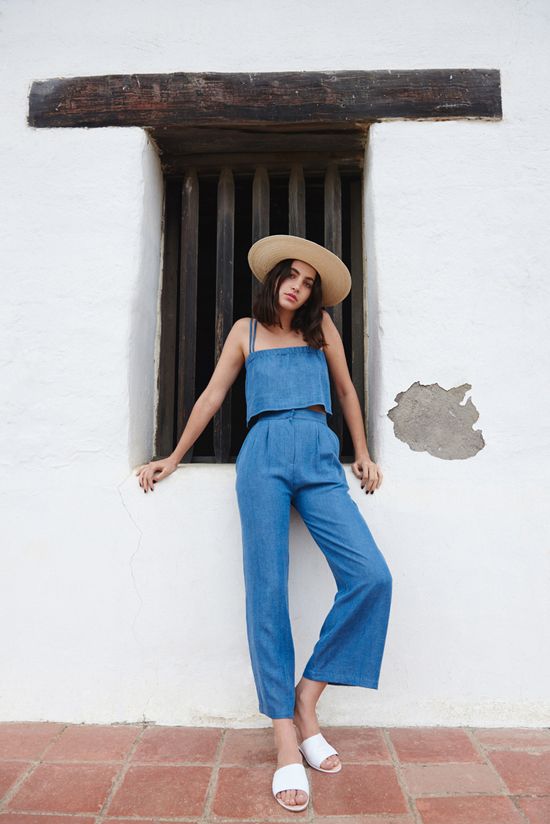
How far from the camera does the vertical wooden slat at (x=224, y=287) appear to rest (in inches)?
120

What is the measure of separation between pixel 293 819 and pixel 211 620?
87cm

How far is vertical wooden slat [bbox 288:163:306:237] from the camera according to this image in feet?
10.2

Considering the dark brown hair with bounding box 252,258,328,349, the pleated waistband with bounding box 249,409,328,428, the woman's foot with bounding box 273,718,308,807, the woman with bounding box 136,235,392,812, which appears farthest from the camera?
the dark brown hair with bounding box 252,258,328,349

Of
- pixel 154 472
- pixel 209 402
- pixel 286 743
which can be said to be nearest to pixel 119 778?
pixel 286 743

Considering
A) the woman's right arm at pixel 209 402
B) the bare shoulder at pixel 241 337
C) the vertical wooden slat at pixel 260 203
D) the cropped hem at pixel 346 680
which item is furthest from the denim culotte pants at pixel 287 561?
the vertical wooden slat at pixel 260 203

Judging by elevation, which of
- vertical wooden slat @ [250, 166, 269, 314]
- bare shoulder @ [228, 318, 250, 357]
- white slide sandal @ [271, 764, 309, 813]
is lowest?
white slide sandal @ [271, 764, 309, 813]

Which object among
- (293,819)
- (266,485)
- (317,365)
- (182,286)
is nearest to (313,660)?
(293,819)

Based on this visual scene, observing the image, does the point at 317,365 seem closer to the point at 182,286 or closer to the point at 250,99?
the point at 182,286

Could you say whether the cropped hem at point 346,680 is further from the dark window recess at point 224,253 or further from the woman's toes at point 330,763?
the dark window recess at point 224,253

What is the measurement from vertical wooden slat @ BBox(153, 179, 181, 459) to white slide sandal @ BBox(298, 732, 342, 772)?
1480 millimetres

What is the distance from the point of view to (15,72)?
115 inches

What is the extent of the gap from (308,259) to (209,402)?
28.4 inches

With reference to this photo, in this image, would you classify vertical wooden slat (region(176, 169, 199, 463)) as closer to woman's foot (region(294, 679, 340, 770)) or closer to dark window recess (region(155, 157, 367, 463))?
dark window recess (region(155, 157, 367, 463))

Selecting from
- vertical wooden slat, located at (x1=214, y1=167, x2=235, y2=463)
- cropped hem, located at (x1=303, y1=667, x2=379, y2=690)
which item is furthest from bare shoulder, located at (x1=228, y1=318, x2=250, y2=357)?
cropped hem, located at (x1=303, y1=667, x2=379, y2=690)
